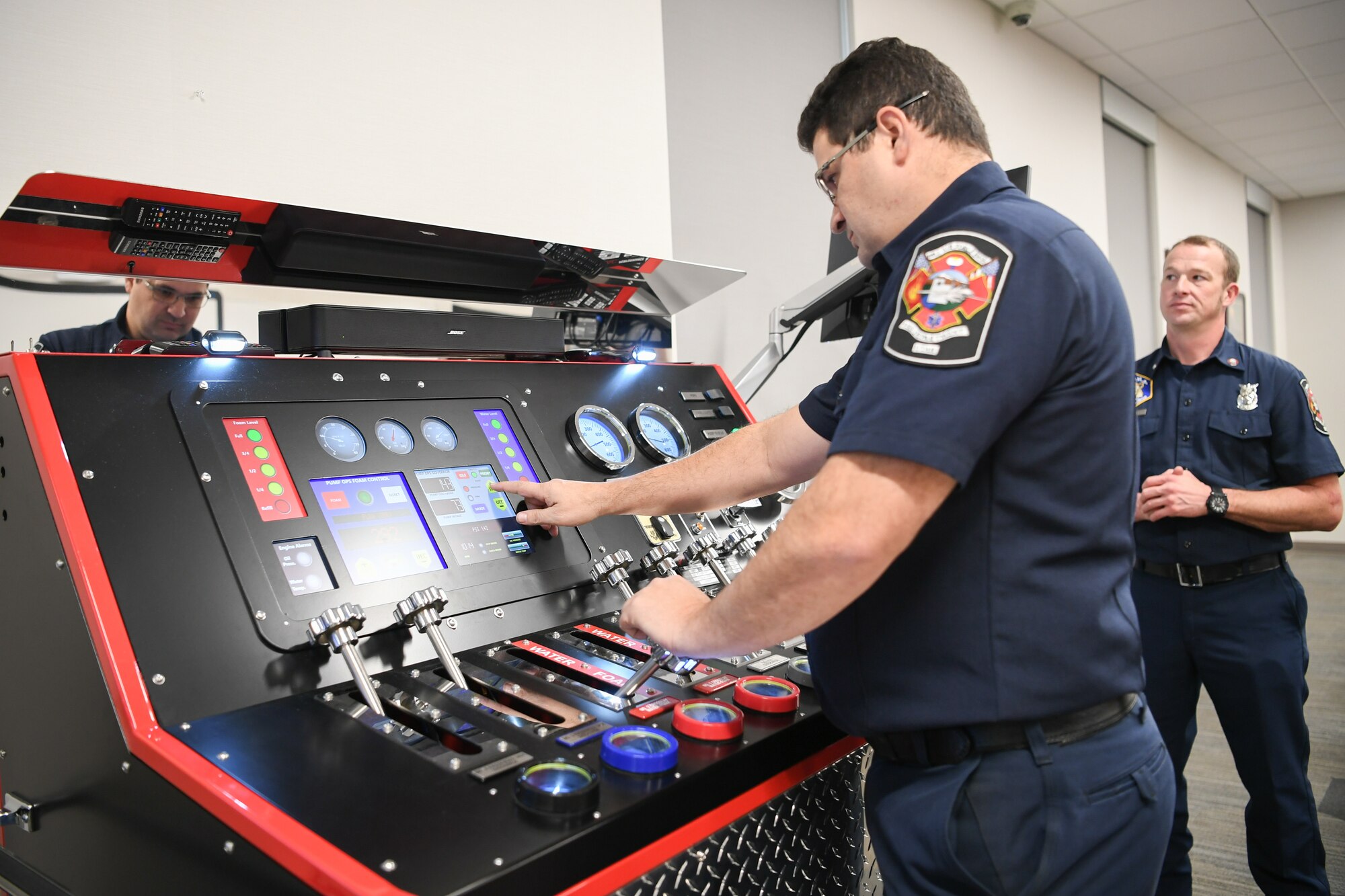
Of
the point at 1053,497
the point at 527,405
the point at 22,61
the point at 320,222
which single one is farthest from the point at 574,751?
the point at 22,61

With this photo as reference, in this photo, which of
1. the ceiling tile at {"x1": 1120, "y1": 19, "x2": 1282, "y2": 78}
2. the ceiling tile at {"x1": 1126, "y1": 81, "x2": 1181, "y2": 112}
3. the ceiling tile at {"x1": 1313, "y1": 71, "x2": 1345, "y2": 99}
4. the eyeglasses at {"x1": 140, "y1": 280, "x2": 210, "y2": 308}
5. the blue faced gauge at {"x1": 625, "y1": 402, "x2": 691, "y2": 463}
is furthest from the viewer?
the ceiling tile at {"x1": 1126, "y1": 81, "x2": 1181, "y2": 112}

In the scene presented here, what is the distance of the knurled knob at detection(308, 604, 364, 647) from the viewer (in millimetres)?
1057

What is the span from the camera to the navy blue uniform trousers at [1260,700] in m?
2.24

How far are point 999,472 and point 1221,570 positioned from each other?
174cm

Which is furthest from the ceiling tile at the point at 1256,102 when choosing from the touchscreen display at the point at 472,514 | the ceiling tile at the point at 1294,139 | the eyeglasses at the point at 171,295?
the eyeglasses at the point at 171,295

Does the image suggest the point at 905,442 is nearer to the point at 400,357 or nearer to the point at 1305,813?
the point at 400,357

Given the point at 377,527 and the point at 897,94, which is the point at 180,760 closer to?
the point at 377,527

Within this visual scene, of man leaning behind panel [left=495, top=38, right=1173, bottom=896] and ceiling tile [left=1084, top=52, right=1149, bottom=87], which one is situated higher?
ceiling tile [left=1084, top=52, right=1149, bottom=87]

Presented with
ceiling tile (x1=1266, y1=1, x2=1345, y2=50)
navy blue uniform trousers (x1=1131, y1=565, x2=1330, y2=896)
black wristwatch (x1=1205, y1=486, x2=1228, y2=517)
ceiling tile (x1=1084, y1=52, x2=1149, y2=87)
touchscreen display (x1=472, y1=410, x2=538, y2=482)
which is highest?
ceiling tile (x1=1084, y1=52, x2=1149, y2=87)

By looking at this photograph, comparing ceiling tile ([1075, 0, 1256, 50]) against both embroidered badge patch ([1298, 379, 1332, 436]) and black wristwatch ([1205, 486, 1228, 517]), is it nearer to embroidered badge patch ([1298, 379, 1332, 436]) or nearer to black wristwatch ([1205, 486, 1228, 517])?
embroidered badge patch ([1298, 379, 1332, 436])

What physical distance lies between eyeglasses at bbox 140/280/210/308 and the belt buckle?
7.42 feet

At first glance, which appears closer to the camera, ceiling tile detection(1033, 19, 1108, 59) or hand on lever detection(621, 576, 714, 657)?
hand on lever detection(621, 576, 714, 657)

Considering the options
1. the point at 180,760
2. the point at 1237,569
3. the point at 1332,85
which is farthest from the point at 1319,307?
the point at 180,760

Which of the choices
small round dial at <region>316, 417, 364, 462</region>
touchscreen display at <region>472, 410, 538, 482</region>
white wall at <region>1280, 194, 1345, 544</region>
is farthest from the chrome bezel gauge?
white wall at <region>1280, 194, 1345, 544</region>
